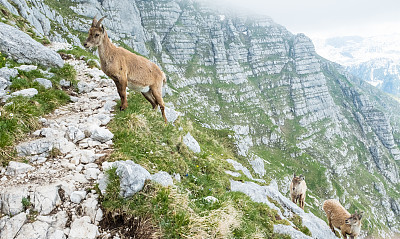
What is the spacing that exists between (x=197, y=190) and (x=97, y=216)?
3.33 metres

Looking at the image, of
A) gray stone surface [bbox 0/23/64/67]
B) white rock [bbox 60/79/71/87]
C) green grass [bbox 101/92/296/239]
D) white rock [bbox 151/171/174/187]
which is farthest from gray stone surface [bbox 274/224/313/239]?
gray stone surface [bbox 0/23/64/67]

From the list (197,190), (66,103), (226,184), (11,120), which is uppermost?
(11,120)

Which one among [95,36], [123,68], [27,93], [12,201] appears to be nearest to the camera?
[12,201]

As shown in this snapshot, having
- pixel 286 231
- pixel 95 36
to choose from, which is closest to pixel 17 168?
pixel 95 36

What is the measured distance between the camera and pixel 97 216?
435 centimetres

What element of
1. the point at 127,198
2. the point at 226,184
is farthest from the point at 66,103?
the point at 226,184

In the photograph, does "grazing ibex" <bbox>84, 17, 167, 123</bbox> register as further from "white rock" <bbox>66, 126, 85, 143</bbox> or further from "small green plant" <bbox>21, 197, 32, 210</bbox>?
"small green plant" <bbox>21, 197, 32, 210</bbox>

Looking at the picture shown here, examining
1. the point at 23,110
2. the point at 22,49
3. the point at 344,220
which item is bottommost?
the point at 344,220

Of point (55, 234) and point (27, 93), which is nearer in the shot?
point (55, 234)

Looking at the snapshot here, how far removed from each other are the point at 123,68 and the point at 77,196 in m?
5.83

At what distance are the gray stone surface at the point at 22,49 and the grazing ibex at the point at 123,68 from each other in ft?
19.8

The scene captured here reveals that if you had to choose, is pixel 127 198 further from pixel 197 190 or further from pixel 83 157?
pixel 197 190

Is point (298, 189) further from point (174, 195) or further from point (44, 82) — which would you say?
point (44, 82)

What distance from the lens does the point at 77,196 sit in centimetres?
451
